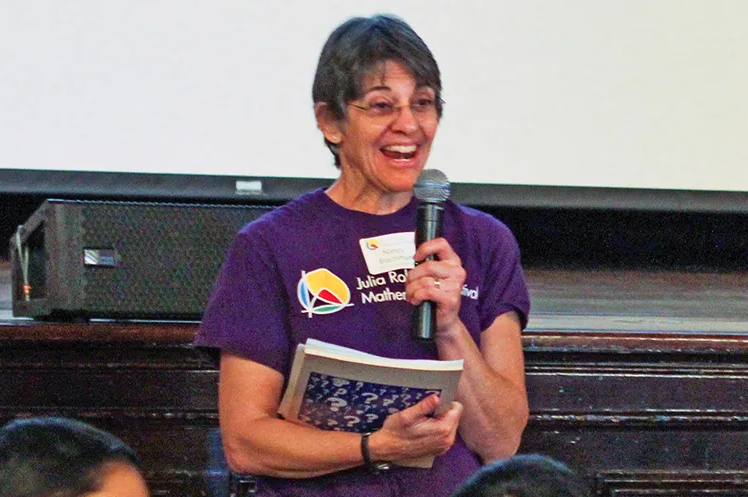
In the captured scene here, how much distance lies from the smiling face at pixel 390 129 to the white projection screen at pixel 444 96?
1.22 m

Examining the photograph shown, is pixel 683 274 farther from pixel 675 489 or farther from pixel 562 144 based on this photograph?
pixel 675 489

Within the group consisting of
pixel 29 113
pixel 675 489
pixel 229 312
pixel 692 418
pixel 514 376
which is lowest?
pixel 675 489

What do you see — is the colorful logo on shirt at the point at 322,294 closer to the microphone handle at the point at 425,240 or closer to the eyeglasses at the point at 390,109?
the microphone handle at the point at 425,240

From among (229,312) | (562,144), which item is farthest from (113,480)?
(562,144)

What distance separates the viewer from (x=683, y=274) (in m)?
3.32

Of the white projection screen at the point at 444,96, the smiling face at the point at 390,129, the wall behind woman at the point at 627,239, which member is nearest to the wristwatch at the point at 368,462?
the smiling face at the point at 390,129

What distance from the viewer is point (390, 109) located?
1.66m

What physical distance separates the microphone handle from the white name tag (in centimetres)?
11

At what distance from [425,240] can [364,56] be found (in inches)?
12.7

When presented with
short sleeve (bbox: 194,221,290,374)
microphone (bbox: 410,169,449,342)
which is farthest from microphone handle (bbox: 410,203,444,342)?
short sleeve (bbox: 194,221,290,374)

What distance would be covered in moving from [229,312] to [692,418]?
1.09 metres

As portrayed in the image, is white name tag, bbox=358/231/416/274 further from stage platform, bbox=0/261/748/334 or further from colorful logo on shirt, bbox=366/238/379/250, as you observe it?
stage platform, bbox=0/261/748/334

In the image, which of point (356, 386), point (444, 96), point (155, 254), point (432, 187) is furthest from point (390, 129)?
point (444, 96)

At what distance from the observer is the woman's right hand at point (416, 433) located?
4.92 ft
